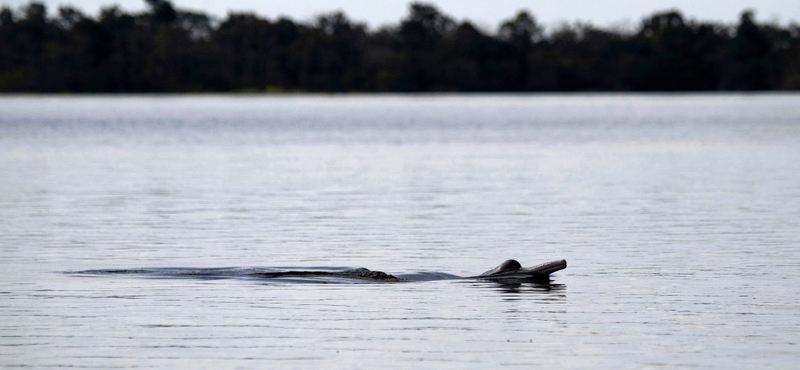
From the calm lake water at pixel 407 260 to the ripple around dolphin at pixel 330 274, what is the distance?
28 centimetres

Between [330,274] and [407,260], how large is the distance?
2866 millimetres

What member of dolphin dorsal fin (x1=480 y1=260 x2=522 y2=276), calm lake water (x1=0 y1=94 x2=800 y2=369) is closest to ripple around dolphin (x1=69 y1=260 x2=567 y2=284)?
dolphin dorsal fin (x1=480 y1=260 x2=522 y2=276)

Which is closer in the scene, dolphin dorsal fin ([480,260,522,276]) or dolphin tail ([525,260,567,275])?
dolphin tail ([525,260,567,275])

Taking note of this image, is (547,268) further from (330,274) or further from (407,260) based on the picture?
(407,260)

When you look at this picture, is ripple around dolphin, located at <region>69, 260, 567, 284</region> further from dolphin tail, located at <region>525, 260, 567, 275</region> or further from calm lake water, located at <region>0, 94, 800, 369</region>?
calm lake water, located at <region>0, 94, 800, 369</region>

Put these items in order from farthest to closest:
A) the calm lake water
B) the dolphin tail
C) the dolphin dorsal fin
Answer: the dolphin dorsal fin
the dolphin tail
the calm lake water

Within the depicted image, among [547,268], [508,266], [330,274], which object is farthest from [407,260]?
[547,268]

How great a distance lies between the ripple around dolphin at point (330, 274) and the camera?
2091 cm

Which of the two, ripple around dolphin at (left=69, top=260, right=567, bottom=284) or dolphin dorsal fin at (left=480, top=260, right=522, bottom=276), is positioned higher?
Answer: dolphin dorsal fin at (left=480, top=260, right=522, bottom=276)

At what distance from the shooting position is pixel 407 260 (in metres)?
24.4

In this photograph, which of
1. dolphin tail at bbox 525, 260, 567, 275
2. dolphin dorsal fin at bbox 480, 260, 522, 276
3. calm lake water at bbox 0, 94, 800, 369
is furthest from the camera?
dolphin dorsal fin at bbox 480, 260, 522, 276

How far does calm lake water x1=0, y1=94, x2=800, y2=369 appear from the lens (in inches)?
632

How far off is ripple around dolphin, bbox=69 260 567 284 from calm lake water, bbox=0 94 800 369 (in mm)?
279

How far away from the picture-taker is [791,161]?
54.2 metres
